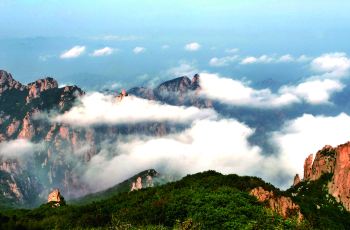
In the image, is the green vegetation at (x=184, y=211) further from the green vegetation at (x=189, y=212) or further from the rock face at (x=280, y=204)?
the rock face at (x=280, y=204)

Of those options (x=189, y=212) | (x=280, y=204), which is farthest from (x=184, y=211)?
(x=280, y=204)

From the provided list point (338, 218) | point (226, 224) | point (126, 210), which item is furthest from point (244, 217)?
point (338, 218)

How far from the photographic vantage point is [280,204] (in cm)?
13338

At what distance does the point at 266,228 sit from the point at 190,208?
28.4 meters

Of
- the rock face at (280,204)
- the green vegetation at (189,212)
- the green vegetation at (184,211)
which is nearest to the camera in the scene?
the green vegetation at (189,212)

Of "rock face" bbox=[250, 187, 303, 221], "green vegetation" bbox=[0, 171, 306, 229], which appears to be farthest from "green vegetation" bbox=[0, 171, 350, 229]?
"rock face" bbox=[250, 187, 303, 221]

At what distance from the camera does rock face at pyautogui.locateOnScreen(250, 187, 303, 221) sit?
132m

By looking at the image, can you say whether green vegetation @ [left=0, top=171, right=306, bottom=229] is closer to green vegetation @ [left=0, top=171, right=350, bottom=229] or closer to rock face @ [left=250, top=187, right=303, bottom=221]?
green vegetation @ [left=0, top=171, right=350, bottom=229]

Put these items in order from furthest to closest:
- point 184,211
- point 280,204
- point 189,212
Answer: point 280,204 → point 184,211 → point 189,212

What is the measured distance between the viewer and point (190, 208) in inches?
5157

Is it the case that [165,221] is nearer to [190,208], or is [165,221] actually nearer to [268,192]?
[190,208]

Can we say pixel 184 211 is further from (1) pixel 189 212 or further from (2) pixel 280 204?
(2) pixel 280 204

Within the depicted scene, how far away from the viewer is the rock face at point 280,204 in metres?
132

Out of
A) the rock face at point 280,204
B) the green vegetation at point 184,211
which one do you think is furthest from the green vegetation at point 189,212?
the rock face at point 280,204
